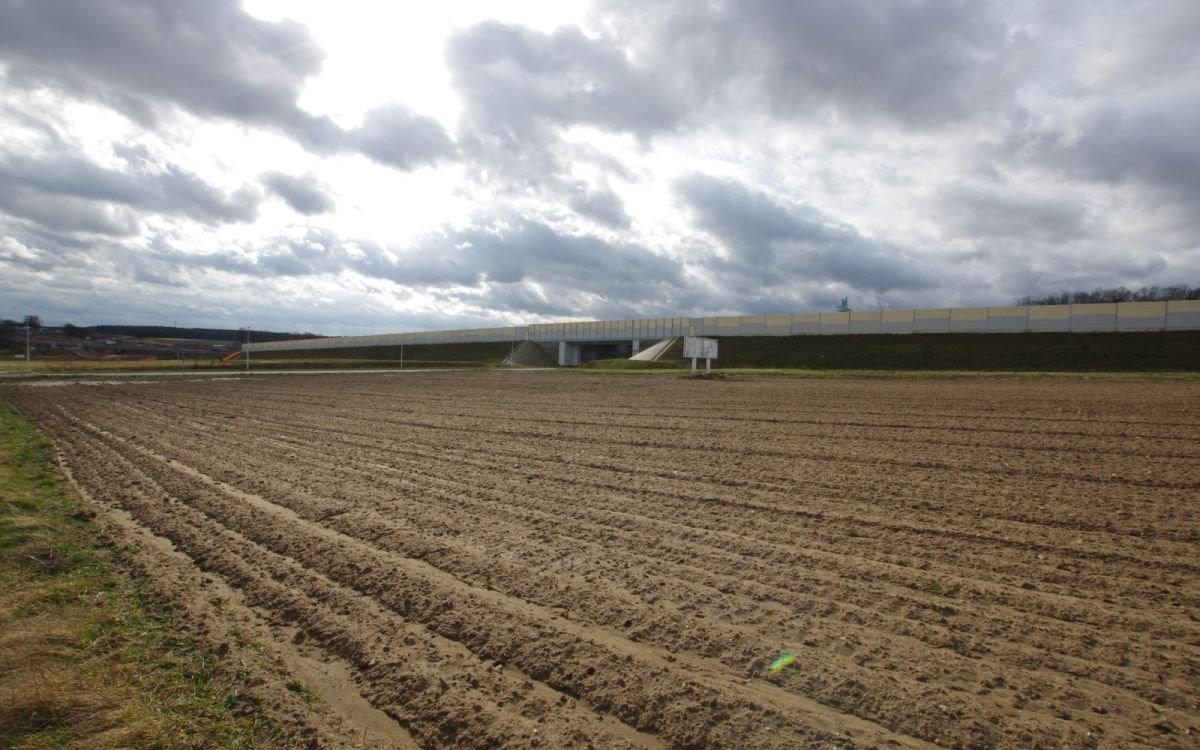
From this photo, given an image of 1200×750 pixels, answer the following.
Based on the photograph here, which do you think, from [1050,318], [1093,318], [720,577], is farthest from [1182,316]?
[720,577]

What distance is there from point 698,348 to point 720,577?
116ft

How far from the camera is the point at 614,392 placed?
27.9 meters

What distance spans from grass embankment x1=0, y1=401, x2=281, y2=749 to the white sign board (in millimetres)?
35228

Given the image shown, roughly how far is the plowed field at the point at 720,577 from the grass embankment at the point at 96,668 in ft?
2.16

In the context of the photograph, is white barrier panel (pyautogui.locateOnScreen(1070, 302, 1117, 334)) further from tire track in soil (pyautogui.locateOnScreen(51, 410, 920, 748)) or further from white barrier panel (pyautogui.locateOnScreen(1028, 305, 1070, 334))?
tire track in soil (pyautogui.locateOnScreen(51, 410, 920, 748))

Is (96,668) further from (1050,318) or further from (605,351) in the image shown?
(605,351)

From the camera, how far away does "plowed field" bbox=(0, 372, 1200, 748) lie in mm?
3670

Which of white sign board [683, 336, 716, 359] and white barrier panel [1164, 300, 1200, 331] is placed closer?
white sign board [683, 336, 716, 359]

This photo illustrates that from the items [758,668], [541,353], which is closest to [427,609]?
[758,668]

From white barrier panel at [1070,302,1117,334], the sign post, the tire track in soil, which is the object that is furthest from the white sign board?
the tire track in soil

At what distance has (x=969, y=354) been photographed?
45.9 meters

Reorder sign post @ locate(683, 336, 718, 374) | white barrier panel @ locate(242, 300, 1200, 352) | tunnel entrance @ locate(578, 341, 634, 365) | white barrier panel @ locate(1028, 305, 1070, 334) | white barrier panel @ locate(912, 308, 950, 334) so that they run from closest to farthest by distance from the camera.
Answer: sign post @ locate(683, 336, 718, 374), white barrier panel @ locate(242, 300, 1200, 352), white barrier panel @ locate(1028, 305, 1070, 334), white barrier panel @ locate(912, 308, 950, 334), tunnel entrance @ locate(578, 341, 634, 365)

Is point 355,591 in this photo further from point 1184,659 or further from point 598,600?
point 1184,659

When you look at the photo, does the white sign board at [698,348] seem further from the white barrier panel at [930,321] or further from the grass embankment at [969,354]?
the white barrier panel at [930,321]
